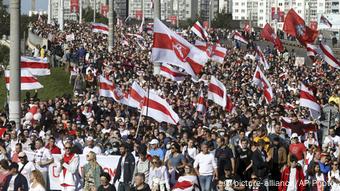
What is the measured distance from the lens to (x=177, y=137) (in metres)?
22.6

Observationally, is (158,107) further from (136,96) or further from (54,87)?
(54,87)

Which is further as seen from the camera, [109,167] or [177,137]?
[177,137]

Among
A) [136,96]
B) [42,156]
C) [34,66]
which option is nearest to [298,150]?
[42,156]

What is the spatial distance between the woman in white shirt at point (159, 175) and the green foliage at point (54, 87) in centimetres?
2176

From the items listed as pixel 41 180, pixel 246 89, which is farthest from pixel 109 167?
pixel 246 89

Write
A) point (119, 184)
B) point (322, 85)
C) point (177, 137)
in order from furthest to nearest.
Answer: point (322, 85) < point (177, 137) < point (119, 184)

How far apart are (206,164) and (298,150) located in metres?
2.26

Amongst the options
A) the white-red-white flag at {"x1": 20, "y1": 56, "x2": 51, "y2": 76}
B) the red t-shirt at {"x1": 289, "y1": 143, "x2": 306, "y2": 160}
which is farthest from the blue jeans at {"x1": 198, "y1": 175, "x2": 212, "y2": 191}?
the white-red-white flag at {"x1": 20, "y1": 56, "x2": 51, "y2": 76}

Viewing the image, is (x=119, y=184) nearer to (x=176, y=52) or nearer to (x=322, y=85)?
(x=176, y=52)

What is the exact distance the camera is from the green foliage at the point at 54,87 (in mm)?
40912

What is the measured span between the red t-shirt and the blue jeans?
201 centimetres

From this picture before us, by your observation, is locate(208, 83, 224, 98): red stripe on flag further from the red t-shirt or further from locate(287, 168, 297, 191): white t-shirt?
locate(287, 168, 297, 191): white t-shirt

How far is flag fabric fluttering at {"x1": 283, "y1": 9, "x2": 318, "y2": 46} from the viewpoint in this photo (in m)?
37.4

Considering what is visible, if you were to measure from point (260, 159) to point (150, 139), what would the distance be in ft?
7.58
